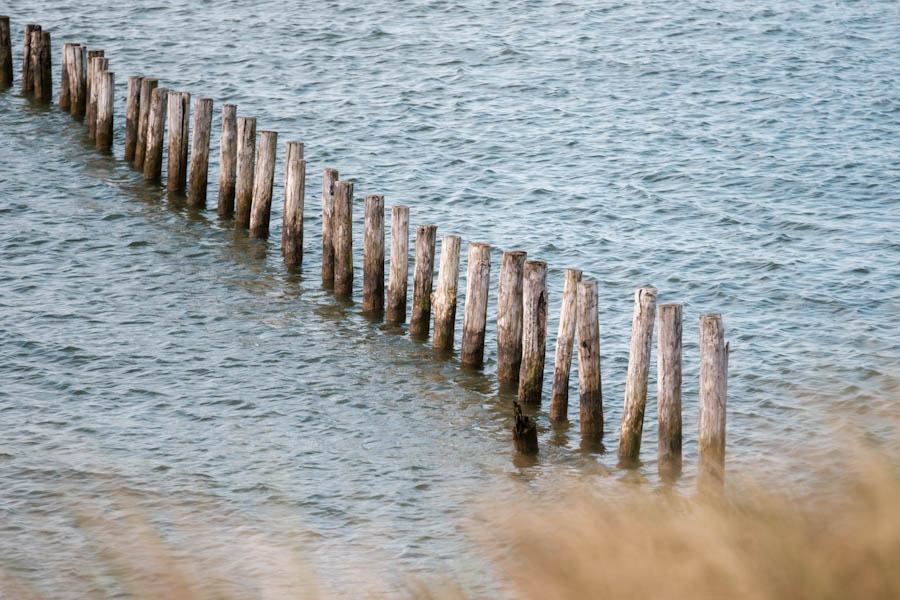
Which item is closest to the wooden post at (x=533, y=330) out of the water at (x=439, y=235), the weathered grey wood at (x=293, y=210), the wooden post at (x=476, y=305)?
the water at (x=439, y=235)

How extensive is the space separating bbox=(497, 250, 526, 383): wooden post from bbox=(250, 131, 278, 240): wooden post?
522cm

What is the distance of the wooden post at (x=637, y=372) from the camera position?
1041 cm

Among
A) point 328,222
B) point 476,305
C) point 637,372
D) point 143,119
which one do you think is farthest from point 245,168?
point 637,372

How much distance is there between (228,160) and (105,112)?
429cm

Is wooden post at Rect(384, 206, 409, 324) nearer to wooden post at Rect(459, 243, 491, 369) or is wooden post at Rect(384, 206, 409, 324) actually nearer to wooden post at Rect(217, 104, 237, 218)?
wooden post at Rect(459, 243, 491, 369)

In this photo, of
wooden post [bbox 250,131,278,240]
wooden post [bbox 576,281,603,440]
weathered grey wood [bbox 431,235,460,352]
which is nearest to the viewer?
wooden post [bbox 576,281,603,440]

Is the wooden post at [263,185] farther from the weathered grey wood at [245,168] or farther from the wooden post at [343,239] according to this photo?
the wooden post at [343,239]

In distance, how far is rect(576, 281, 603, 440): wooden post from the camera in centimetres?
1107

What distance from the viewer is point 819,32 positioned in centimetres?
2973

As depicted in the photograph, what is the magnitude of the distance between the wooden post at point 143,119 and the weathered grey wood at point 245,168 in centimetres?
276

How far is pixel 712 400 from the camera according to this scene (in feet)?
32.3

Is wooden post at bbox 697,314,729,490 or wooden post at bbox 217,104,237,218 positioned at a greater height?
wooden post at bbox 217,104,237,218

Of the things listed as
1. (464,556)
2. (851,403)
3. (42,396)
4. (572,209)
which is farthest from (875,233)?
(42,396)

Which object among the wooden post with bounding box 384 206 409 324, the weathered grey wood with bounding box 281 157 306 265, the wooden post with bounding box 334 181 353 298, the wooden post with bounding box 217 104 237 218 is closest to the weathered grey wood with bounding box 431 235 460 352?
the wooden post with bounding box 384 206 409 324
